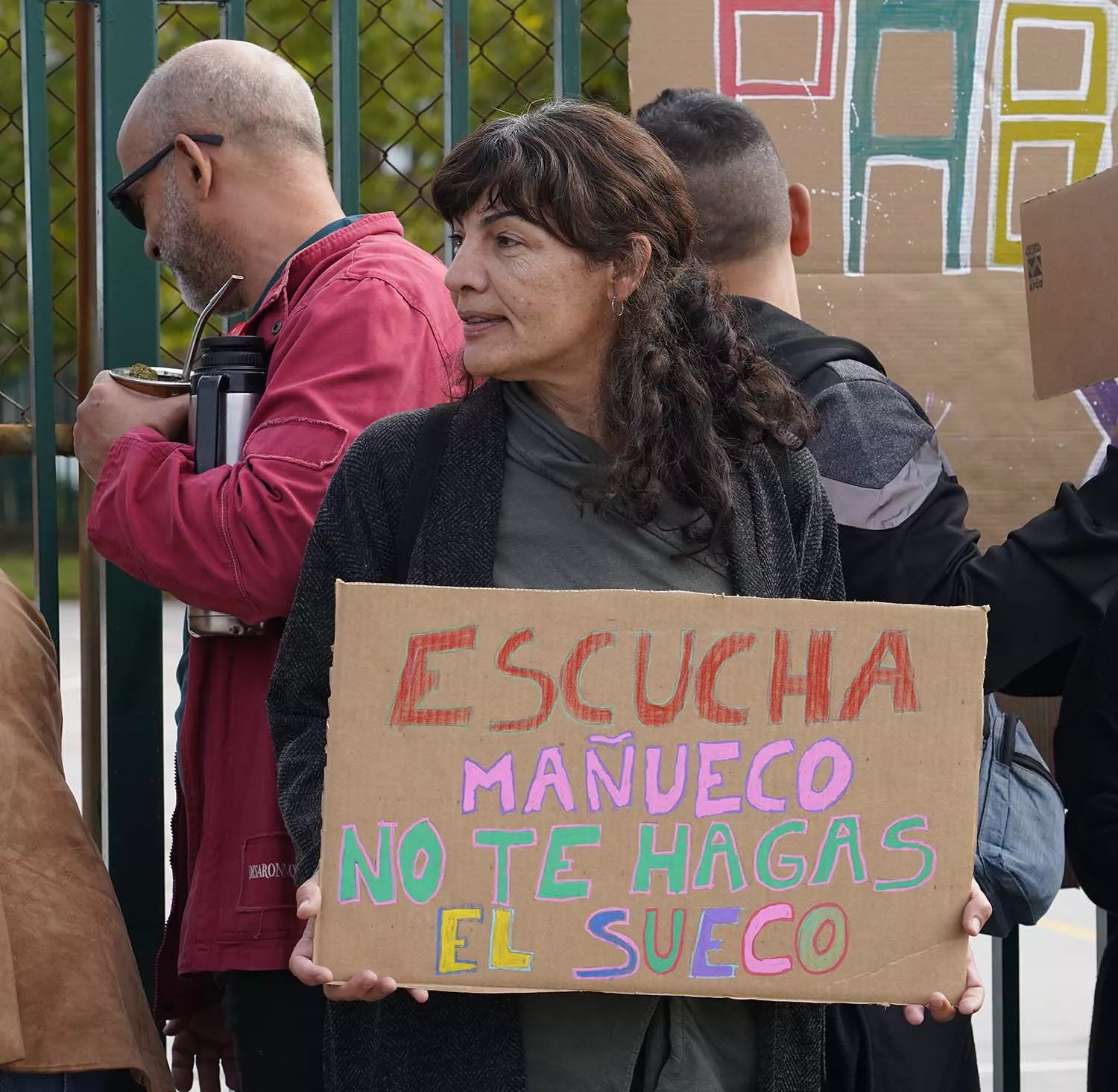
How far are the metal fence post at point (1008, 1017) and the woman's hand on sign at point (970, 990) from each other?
142cm

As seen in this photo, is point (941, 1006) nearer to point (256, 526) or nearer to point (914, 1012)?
point (914, 1012)

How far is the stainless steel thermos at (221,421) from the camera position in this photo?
236cm

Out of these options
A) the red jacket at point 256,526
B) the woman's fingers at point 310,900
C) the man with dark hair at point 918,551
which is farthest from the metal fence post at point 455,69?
the woman's fingers at point 310,900

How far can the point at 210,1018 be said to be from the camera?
268cm

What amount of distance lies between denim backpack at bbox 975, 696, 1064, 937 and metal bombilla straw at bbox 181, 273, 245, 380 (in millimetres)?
1308

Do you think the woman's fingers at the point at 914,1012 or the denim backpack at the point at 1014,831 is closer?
the woman's fingers at the point at 914,1012

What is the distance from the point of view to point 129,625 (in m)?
2.87

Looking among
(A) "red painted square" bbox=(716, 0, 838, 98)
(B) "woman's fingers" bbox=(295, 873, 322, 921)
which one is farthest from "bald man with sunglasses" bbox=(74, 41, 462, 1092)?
(A) "red painted square" bbox=(716, 0, 838, 98)

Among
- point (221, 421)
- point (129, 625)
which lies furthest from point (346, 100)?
point (129, 625)

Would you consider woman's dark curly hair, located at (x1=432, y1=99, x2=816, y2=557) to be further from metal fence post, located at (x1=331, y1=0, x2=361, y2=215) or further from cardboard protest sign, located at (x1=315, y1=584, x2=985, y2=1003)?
metal fence post, located at (x1=331, y1=0, x2=361, y2=215)

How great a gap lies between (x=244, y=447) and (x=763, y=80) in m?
1.28

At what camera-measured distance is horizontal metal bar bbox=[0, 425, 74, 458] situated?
2.92m

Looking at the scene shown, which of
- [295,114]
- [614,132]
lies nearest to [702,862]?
[614,132]

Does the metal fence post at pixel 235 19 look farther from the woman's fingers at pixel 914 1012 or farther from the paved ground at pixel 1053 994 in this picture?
the woman's fingers at pixel 914 1012
